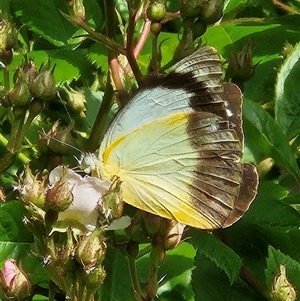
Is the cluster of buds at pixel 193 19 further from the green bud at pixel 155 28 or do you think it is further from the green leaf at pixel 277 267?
the green leaf at pixel 277 267

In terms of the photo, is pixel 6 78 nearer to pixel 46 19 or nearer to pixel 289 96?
pixel 46 19

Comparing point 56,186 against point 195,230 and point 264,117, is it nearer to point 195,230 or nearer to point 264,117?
point 195,230

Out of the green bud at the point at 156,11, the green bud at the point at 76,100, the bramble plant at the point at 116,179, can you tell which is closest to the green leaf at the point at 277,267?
the bramble plant at the point at 116,179

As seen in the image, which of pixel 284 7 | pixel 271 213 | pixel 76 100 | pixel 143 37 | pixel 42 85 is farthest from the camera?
pixel 284 7

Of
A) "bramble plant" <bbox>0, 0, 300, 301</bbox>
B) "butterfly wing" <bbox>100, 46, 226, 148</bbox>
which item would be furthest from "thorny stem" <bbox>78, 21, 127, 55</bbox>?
"butterfly wing" <bbox>100, 46, 226, 148</bbox>

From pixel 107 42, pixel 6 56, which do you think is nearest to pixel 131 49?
pixel 107 42

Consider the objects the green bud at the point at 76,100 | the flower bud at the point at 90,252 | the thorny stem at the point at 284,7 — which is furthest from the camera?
the thorny stem at the point at 284,7

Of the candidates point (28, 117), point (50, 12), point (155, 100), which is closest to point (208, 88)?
point (155, 100)
